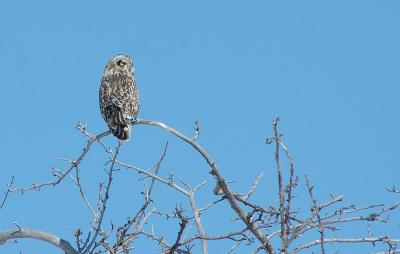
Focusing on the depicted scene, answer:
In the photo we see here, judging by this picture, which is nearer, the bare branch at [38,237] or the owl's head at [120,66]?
the bare branch at [38,237]

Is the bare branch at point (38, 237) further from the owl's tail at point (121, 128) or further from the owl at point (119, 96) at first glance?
the owl's tail at point (121, 128)

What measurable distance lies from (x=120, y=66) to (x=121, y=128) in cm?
192

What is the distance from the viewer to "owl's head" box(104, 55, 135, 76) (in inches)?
439

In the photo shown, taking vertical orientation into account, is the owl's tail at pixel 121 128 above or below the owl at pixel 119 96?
below

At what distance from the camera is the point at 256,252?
636cm

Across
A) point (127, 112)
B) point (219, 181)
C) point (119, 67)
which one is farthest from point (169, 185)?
point (119, 67)

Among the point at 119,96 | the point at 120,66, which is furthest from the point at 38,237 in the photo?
the point at 120,66

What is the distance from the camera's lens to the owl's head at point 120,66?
36.6 ft

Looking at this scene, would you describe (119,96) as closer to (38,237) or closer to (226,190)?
(38,237)

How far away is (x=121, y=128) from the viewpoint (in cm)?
955

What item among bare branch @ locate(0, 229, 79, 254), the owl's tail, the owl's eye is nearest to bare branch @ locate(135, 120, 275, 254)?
bare branch @ locate(0, 229, 79, 254)

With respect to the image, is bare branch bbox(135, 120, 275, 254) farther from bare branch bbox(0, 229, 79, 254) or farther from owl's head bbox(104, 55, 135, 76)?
owl's head bbox(104, 55, 135, 76)

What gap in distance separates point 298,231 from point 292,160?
0.73 metres

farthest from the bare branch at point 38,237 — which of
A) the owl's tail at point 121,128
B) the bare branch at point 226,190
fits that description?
the owl's tail at point 121,128
